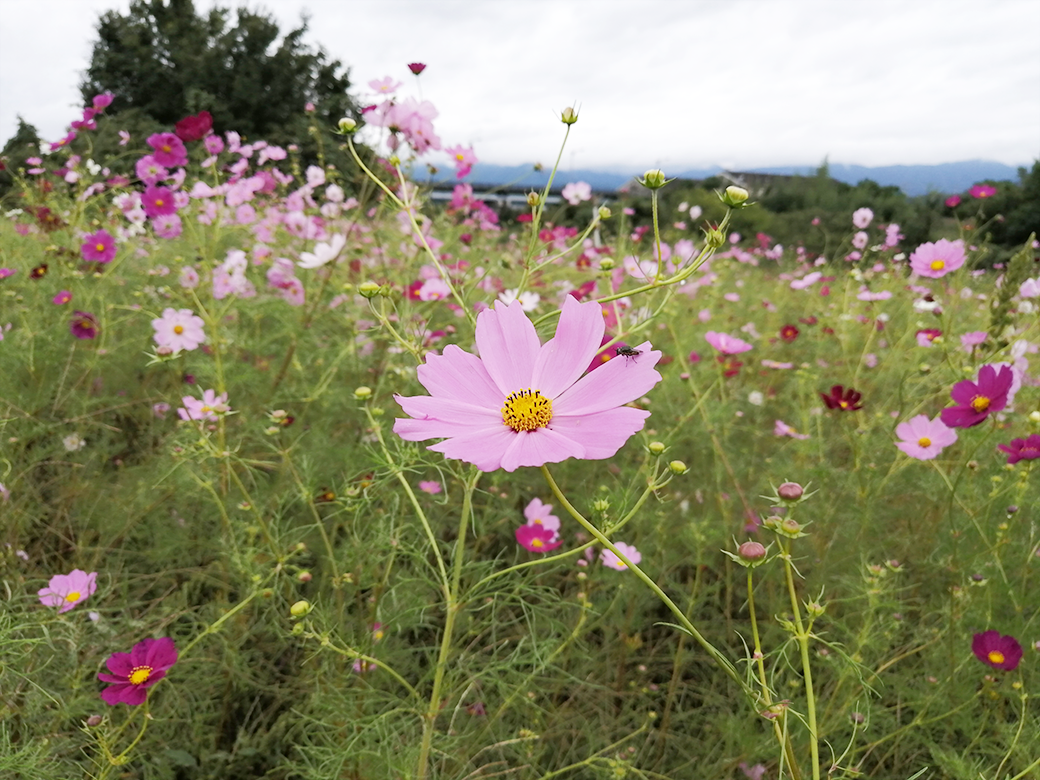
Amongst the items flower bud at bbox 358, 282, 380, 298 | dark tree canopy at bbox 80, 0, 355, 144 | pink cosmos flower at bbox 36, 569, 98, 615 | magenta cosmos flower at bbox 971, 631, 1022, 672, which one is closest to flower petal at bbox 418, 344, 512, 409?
flower bud at bbox 358, 282, 380, 298

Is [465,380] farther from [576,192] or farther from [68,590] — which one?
[576,192]

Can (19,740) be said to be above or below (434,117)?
below

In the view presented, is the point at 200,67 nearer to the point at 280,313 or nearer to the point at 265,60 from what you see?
the point at 265,60

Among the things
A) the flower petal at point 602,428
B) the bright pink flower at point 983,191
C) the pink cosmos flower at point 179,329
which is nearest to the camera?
the flower petal at point 602,428

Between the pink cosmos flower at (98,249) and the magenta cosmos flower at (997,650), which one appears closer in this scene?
the magenta cosmos flower at (997,650)

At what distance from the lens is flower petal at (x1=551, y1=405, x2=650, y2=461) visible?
0.47 m

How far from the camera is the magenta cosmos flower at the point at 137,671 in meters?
0.75

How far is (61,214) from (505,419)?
8.56 ft

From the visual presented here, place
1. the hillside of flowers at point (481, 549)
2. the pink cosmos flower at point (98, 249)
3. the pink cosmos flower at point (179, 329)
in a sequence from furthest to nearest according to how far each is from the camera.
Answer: the pink cosmos flower at point (98, 249), the pink cosmos flower at point (179, 329), the hillside of flowers at point (481, 549)

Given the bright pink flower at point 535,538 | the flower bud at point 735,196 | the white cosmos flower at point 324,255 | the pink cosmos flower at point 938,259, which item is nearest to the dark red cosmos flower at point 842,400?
the pink cosmos flower at point 938,259

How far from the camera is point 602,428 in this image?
508 millimetres

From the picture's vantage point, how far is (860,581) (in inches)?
45.6

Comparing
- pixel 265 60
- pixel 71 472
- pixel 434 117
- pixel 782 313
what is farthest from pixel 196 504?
pixel 265 60

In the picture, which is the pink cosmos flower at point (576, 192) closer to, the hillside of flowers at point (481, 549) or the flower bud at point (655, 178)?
the hillside of flowers at point (481, 549)
